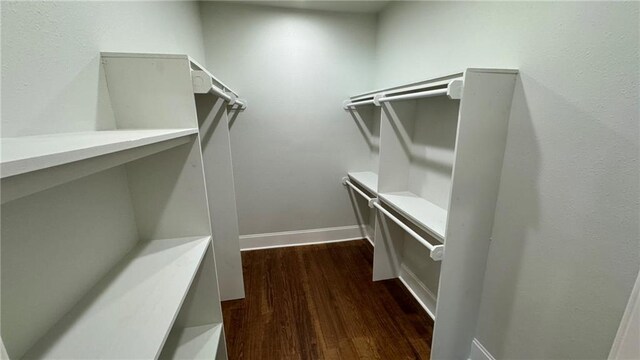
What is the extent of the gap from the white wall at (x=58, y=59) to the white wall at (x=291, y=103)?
123cm

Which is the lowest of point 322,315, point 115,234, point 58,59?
point 322,315

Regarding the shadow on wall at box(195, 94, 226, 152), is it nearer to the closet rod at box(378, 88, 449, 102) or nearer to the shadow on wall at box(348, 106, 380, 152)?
the closet rod at box(378, 88, 449, 102)

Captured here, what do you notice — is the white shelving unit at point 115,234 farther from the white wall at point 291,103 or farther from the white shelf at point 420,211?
the white wall at point 291,103

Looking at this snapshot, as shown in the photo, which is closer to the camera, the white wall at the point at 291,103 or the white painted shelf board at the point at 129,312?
the white painted shelf board at the point at 129,312

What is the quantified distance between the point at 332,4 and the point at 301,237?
7.40 feet

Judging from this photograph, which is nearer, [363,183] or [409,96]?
[409,96]

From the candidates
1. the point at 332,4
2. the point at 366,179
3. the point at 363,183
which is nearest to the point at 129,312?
the point at 363,183

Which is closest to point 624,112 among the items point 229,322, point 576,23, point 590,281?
point 576,23

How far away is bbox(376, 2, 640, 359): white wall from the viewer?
29.2 inches

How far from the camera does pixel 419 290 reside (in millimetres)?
1826

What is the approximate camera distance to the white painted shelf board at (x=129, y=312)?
1.80 feet

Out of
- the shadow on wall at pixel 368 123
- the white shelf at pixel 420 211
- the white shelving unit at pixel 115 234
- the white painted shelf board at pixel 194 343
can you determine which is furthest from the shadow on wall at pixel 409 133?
the white painted shelf board at pixel 194 343

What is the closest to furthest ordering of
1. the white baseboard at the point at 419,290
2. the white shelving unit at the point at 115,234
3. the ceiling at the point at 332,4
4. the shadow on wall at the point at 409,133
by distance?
the white shelving unit at the point at 115,234 < the shadow on wall at the point at 409,133 < the white baseboard at the point at 419,290 < the ceiling at the point at 332,4

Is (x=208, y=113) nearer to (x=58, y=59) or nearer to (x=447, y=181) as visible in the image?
(x=58, y=59)
